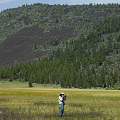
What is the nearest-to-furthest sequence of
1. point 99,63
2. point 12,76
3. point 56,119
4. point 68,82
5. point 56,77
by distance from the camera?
point 56,119
point 68,82
point 56,77
point 12,76
point 99,63

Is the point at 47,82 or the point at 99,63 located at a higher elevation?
the point at 99,63

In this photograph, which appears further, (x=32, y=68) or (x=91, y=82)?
(x=32, y=68)

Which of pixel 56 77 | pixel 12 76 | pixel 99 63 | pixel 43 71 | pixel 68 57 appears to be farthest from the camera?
pixel 68 57

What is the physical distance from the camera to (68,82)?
141 meters

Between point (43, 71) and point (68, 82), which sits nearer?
point (68, 82)

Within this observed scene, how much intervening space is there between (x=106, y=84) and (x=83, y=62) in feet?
122

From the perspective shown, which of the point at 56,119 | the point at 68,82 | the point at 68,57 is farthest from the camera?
the point at 68,57

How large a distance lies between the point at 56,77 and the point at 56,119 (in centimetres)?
13280

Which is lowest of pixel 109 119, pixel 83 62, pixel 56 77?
pixel 109 119

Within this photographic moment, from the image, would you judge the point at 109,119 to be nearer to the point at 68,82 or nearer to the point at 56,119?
the point at 56,119

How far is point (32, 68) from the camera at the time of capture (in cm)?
17588

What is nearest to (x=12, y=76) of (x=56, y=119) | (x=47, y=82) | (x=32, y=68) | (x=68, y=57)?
(x=32, y=68)

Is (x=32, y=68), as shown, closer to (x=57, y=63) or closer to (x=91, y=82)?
(x=57, y=63)

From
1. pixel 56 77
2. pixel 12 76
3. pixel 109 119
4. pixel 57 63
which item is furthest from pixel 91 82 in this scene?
pixel 109 119
